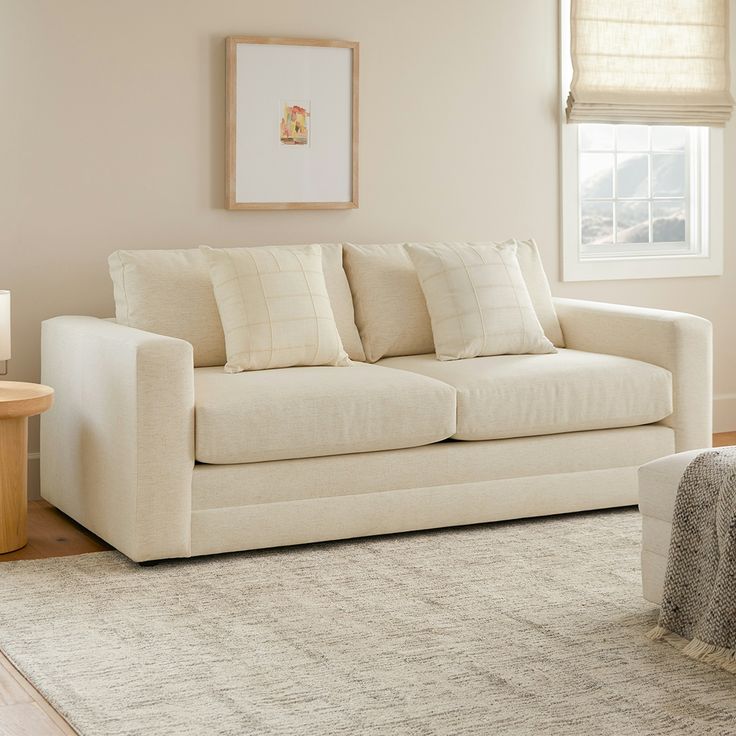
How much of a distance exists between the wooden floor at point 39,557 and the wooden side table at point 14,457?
0.07 meters

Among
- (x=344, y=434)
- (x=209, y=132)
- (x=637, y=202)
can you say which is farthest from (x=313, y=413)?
(x=637, y=202)

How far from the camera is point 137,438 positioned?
3.60 metres

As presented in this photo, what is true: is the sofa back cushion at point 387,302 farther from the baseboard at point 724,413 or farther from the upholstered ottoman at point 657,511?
the baseboard at point 724,413

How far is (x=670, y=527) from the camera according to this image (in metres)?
3.09

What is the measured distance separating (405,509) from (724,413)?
261 cm

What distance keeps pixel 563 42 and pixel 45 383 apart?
2.76 meters

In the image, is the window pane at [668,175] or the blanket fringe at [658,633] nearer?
the blanket fringe at [658,633]

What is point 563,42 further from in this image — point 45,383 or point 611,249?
point 45,383

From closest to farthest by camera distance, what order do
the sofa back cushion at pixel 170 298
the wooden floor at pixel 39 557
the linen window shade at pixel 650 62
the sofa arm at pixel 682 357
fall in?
the wooden floor at pixel 39 557 → the sofa back cushion at pixel 170 298 → the sofa arm at pixel 682 357 → the linen window shade at pixel 650 62

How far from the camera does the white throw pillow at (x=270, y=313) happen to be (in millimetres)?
4168

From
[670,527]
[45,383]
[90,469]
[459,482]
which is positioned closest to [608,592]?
[670,527]

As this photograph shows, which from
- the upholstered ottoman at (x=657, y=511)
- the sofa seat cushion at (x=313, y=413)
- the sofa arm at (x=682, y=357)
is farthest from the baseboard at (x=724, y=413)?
the upholstered ottoman at (x=657, y=511)

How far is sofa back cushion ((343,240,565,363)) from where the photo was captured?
4.65 meters

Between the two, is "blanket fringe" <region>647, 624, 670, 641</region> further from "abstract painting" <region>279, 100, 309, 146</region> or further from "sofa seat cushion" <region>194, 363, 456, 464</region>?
"abstract painting" <region>279, 100, 309, 146</region>
